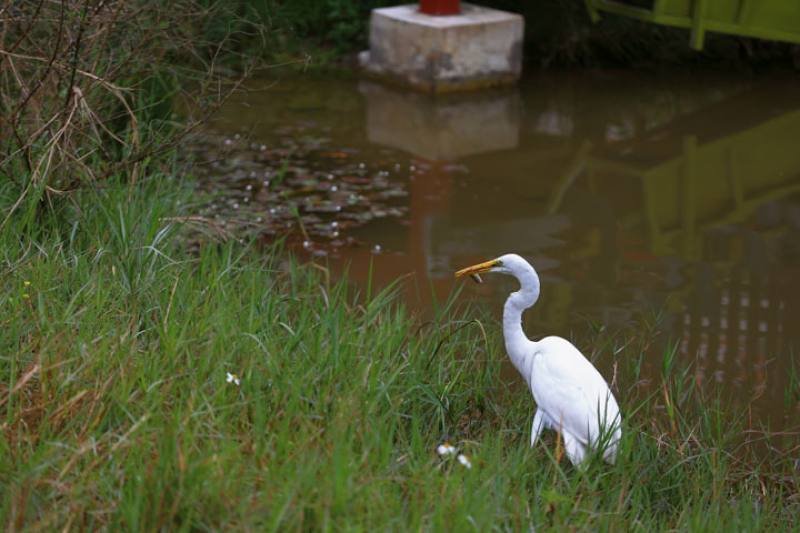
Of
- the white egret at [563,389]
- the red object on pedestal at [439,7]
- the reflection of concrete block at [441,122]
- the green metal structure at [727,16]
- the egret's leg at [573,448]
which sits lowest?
the reflection of concrete block at [441,122]

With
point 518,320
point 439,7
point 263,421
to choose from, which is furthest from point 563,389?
point 439,7

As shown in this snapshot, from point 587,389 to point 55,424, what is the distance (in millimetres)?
1536

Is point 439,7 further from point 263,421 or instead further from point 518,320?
point 263,421

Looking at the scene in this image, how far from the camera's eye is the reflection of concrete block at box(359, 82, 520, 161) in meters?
8.20

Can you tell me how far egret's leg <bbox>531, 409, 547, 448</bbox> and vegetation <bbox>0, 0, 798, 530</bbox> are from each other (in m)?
0.06

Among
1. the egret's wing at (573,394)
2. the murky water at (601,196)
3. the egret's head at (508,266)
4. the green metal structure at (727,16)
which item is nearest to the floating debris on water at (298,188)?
the murky water at (601,196)

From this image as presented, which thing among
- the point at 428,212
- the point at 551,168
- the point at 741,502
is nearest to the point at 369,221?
the point at 428,212

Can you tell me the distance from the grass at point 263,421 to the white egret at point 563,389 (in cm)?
8

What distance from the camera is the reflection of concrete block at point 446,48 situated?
9.47m

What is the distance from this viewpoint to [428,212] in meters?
6.86

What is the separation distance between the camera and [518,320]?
13.4ft

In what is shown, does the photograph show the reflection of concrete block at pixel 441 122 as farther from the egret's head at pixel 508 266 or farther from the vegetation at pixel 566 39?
the egret's head at pixel 508 266

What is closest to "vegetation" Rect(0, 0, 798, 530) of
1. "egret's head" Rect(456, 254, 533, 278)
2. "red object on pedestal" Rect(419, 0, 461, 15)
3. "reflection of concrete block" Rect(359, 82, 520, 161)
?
"egret's head" Rect(456, 254, 533, 278)

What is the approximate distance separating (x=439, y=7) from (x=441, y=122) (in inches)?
50.7
